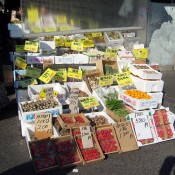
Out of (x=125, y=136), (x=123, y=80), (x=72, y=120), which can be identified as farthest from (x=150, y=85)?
(x=72, y=120)

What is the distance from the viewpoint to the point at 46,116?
5258 mm

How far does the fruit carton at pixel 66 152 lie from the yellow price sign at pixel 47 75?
1.91 m

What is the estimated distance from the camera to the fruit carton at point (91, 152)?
16.1 ft

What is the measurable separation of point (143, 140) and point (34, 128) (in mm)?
1852

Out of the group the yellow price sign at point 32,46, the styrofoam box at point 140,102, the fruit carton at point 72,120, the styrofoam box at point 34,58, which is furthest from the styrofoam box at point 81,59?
the fruit carton at point 72,120

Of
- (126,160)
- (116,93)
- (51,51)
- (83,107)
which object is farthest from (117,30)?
(126,160)

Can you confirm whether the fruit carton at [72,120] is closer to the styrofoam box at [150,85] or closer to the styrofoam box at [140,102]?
the styrofoam box at [140,102]

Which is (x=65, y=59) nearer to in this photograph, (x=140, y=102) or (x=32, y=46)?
(x=32, y=46)

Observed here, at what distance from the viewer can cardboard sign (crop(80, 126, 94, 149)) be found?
4949 mm

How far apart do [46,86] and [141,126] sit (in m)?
2.17

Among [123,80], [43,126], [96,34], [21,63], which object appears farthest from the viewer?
[96,34]

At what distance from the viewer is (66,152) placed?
4.86m

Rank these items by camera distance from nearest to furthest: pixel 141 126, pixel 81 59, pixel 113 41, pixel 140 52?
1. pixel 141 126
2. pixel 81 59
3. pixel 140 52
4. pixel 113 41

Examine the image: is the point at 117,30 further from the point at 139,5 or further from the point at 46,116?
the point at 46,116
